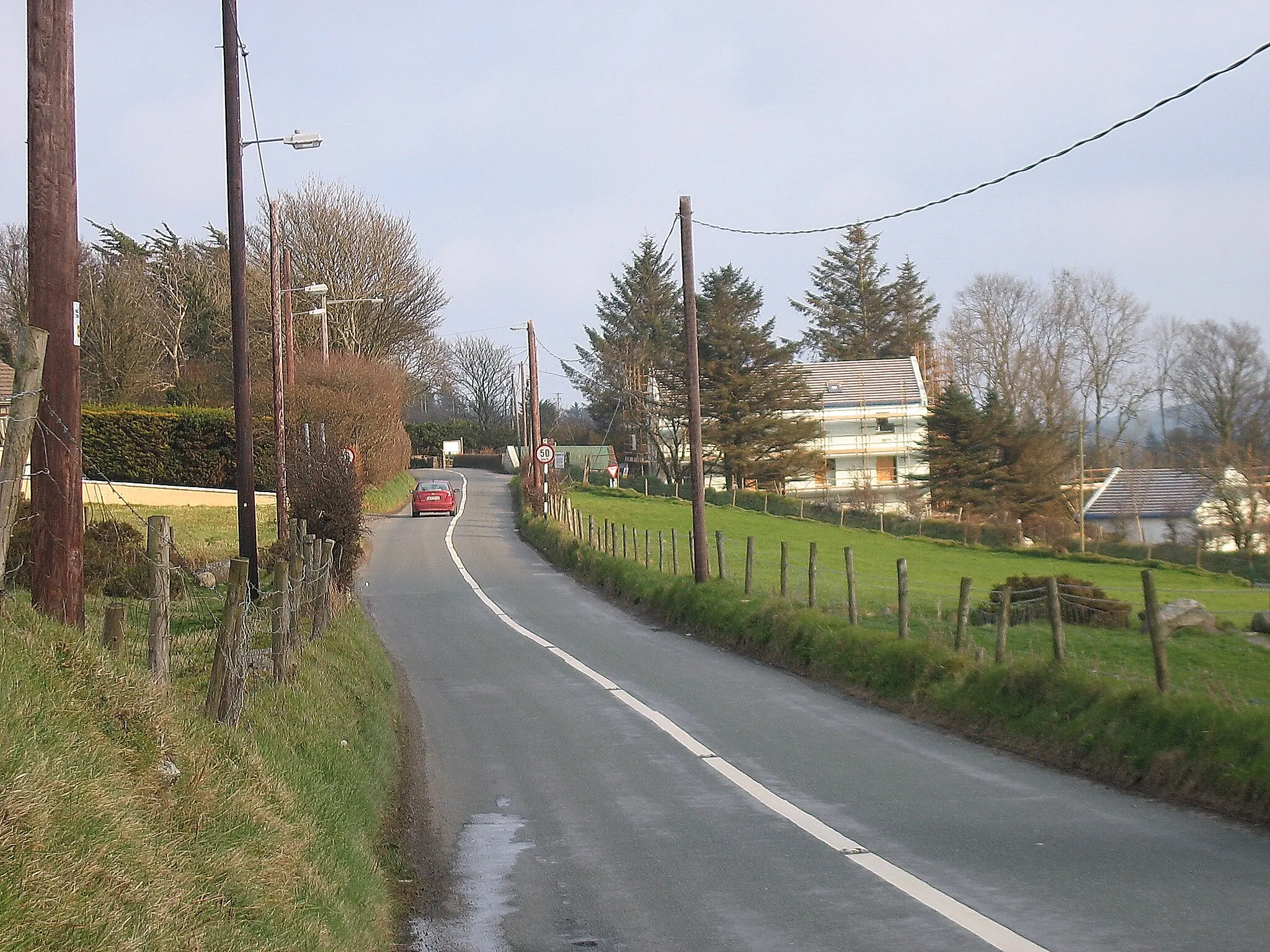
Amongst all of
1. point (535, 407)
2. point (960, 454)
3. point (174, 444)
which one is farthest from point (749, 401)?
point (174, 444)

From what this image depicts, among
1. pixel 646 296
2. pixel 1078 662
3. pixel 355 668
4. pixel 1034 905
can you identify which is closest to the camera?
pixel 1034 905

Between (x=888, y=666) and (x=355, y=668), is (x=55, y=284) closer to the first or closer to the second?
(x=355, y=668)

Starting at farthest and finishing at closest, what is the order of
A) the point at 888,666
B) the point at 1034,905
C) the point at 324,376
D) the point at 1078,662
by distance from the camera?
1. the point at 324,376
2. the point at 888,666
3. the point at 1078,662
4. the point at 1034,905

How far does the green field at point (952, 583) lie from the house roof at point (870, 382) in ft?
62.7

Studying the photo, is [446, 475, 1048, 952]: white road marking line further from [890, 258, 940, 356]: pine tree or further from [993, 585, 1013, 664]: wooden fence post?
[890, 258, 940, 356]: pine tree

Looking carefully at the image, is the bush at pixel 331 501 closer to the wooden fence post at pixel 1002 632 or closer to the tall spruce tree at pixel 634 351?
the wooden fence post at pixel 1002 632

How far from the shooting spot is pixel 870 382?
8056 cm

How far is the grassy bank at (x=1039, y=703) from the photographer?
29.5 feet

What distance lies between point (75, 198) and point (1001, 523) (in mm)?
53947

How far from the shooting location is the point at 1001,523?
5750 cm

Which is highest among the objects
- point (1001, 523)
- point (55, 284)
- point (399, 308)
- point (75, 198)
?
point (399, 308)

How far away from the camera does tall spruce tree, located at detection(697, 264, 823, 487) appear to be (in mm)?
68812

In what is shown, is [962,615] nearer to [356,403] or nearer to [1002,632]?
[1002,632]

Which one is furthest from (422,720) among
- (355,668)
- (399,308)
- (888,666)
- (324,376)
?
(399,308)
